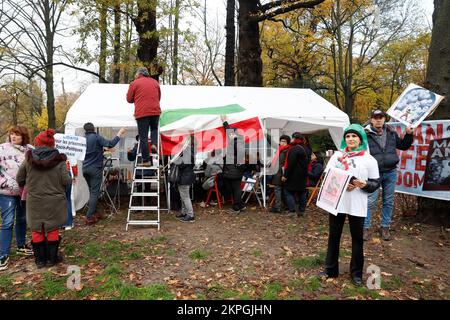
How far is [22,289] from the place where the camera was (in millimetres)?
3803

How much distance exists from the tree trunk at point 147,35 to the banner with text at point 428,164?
391 inches

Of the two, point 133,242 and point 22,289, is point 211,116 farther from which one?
point 22,289

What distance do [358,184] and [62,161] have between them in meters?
3.66

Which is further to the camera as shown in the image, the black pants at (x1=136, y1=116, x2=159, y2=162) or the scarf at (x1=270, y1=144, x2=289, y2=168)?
the scarf at (x1=270, y1=144, x2=289, y2=168)

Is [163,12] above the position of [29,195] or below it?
above

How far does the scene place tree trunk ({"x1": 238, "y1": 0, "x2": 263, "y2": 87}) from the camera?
12.0 meters

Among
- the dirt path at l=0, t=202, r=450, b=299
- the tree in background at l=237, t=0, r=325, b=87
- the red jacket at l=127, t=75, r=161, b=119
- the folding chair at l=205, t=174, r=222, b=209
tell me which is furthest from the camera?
the tree in background at l=237, t=0, r=325, b=87

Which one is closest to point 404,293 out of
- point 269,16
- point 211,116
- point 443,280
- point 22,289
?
point 443,280

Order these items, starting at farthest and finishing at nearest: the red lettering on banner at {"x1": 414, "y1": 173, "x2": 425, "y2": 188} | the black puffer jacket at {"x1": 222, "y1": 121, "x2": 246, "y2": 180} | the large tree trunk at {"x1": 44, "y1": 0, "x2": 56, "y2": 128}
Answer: the large tree trunk at {"x1": 44, "y1": 0, "x2": 56, "y2": 128} < the black puffer jacket at {"x1": 222, "y1": 121, "x2": 246, "y2": 180} < the red lettering on banner at {"x1": 414, "y1": 173, "x2": 425, "y2": 188}

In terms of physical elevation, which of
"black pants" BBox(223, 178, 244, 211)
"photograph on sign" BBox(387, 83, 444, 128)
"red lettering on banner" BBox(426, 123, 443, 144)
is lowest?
"black pants" BBox(223, 178, 244, 211)

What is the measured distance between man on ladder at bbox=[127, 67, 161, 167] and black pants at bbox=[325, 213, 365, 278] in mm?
3973

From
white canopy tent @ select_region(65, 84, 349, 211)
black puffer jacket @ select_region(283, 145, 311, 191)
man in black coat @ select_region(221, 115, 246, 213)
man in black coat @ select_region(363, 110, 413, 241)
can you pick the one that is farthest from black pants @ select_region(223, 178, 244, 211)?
man in black coat @ select_region(363, 110, 413, 241)

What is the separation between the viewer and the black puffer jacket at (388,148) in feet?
16.2

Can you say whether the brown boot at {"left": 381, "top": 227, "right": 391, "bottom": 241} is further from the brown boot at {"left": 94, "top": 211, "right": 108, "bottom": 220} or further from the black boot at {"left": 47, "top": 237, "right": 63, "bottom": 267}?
the brown boot at {"left": 94, "top": 211, "right": 108, "bottom": 220}
